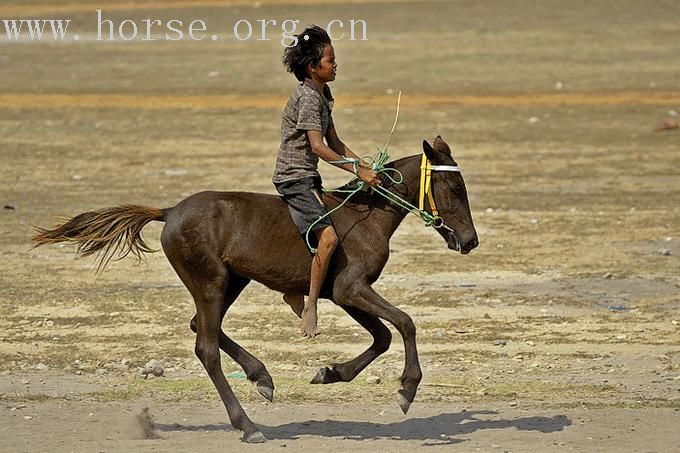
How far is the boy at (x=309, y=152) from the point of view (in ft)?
26.4

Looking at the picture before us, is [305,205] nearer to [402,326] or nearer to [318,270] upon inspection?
[318,270]

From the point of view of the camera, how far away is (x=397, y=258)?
45.4 feet

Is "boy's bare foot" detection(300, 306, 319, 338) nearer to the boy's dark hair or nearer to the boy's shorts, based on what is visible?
the boy's shorts

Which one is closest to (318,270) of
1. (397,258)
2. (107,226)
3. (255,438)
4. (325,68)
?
(255,438)

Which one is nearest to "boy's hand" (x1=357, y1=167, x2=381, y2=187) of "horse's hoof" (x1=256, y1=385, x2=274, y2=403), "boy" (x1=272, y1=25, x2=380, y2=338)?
"boy" (x1=272, y1=25, x2=380, y2=338)

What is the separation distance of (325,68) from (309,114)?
28 cm

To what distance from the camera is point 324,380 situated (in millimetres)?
8281

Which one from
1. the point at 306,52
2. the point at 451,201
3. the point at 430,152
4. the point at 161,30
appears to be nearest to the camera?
the point at 306,52

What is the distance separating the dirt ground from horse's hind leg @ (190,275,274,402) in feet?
0.87

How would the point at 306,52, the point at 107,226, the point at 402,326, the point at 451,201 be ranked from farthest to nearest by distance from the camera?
the point at 107,226, the point at 451,201, the point at 306,52, the point at 402,326

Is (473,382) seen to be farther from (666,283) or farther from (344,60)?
(344,60)

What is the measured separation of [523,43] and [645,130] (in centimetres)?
1042

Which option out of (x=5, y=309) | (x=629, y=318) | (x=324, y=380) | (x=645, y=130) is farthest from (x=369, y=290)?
(x=645, y=130)

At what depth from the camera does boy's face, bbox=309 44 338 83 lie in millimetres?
8094
